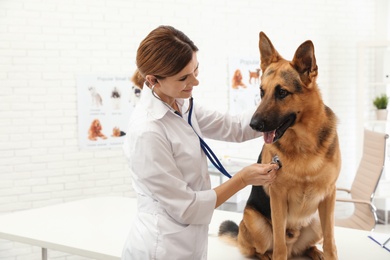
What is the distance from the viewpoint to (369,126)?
6.20 m

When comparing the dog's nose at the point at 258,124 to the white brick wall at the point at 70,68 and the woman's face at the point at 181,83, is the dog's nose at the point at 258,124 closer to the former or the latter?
the woman's face at the point at 181,83

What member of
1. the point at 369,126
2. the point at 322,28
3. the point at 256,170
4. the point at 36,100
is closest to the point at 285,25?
the point at 322,28

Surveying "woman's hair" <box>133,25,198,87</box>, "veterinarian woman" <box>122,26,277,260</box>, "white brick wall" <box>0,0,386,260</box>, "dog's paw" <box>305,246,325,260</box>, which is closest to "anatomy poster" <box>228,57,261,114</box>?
"white brick wall" <box>0,0,386,260</box>

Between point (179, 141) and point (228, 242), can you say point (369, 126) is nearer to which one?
point (228, 242)

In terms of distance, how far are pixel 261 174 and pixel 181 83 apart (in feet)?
1.47

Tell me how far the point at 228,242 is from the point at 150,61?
3.17ft

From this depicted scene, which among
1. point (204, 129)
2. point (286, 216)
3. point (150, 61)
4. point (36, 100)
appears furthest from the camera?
point (36, 100)

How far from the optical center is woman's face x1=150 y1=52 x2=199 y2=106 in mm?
1769

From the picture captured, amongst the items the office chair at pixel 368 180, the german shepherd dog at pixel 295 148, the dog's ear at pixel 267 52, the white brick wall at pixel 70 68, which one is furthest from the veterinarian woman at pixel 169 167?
the white brick wall at pixel 70 68

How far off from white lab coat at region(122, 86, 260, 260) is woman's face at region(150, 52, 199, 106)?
0.06 metres

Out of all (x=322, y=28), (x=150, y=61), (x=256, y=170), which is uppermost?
(x=322, y=28)

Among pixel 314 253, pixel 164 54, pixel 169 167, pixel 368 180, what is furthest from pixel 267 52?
pixel 368 180

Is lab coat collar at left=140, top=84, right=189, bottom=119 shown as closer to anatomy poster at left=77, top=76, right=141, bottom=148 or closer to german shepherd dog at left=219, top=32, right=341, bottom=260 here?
german shepherd dog at left=219, top=32, right=341, bottom=260

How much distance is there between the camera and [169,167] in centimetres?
174
